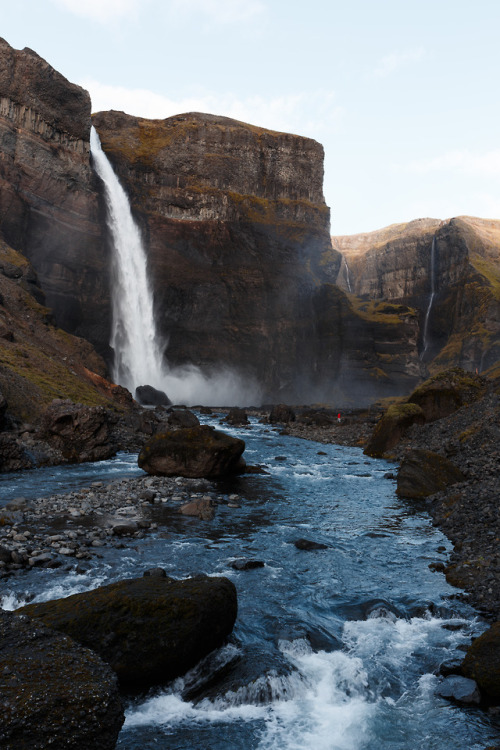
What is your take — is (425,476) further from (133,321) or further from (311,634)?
(133,321)

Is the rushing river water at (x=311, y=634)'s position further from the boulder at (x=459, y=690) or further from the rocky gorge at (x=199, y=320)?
the rocky gorge at (x=199, y=320)

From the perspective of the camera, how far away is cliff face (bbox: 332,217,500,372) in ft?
377

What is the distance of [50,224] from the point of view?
68.4m

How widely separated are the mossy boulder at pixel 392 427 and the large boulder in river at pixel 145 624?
27.8m

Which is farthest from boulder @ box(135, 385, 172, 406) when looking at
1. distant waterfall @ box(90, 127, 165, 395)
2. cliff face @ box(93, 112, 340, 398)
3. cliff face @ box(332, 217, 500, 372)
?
cliff face @ box(332, 217, 500, 372)

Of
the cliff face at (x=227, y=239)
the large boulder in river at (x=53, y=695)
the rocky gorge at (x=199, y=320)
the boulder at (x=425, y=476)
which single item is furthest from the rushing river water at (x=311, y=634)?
the cliff face at (x=227, y=239)

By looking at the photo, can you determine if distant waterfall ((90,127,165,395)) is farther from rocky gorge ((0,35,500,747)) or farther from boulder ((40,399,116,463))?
boulder ((40,399,116,463))

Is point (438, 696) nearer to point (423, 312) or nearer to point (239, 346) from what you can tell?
point (239, 346)

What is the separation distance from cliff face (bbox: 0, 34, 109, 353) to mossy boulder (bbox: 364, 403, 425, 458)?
4746 cm

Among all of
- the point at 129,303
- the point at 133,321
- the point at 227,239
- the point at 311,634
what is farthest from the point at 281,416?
the point at 311,634

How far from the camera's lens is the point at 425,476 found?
846 inches

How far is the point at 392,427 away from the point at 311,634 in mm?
27658

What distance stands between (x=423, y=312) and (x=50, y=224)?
105782 millimetres

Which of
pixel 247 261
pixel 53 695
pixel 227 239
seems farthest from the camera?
pixel 247 261
